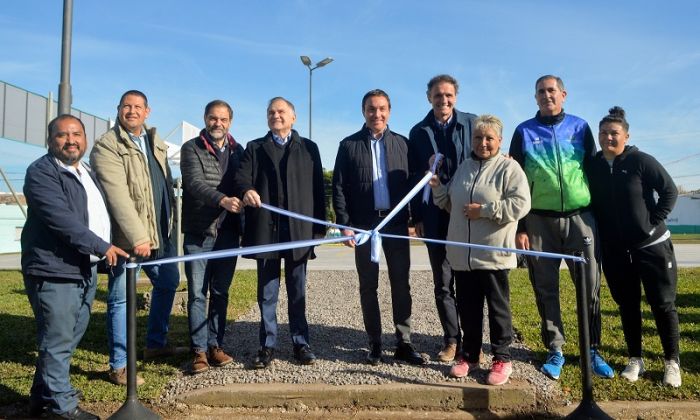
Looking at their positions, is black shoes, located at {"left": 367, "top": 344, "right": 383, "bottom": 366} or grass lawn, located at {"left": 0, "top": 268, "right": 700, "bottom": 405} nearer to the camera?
grass lawn, located at {"left": 0, "top": 268, "right": 700, "bottom": 405}

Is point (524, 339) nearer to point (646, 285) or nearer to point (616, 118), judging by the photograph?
point (646, 285)

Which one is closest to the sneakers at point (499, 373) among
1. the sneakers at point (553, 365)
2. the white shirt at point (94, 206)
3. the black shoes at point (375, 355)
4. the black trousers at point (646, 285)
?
the sneakers at point (553, 365)

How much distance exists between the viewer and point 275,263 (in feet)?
15.0

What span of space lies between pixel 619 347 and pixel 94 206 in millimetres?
4949

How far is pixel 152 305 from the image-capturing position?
4871 mm

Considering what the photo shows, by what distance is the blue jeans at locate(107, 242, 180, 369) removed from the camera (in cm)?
426

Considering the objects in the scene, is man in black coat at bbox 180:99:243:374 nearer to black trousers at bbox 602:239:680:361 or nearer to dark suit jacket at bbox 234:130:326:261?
dark suit jacket at bbox 234:130:326:261

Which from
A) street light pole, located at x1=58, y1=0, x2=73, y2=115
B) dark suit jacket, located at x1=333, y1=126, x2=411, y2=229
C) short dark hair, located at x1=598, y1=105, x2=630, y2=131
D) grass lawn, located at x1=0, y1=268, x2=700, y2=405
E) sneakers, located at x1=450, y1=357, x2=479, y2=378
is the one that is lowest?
grass lawn, located at x1=0, y1=268, x2=700, y2=405

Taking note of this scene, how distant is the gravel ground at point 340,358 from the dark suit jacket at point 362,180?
1264 mm

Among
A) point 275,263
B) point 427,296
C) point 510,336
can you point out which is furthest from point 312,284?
point 510,336

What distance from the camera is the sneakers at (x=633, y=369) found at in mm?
4242

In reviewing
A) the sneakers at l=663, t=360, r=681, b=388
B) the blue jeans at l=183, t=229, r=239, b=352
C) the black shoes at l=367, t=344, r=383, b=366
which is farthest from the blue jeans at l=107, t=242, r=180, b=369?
the sneakers at l=663, t=360, r=681, b=388

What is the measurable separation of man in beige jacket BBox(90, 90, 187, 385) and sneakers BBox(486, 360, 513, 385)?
9.28 feet

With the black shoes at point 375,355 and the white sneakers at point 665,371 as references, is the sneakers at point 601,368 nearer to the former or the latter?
the white sneakers at point 665,371
